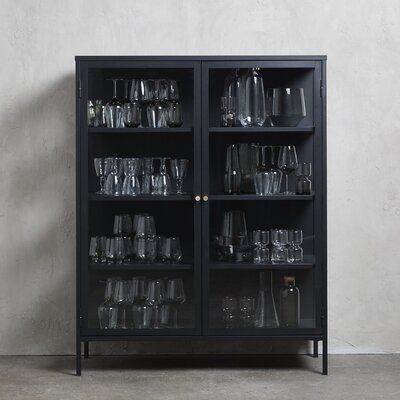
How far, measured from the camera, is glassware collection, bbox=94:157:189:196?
4.19 meters

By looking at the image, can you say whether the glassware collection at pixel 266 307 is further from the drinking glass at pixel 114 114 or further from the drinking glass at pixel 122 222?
the drinking glass at pixel 114 114

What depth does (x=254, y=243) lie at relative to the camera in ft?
13.8

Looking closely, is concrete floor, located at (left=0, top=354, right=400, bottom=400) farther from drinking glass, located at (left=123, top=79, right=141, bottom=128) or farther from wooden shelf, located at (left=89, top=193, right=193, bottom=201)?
drinking glass, located at (left=123, top=79, right=141, bottom=128)

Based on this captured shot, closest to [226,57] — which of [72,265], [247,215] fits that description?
[247,215]

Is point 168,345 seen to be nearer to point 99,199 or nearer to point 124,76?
point 99,199

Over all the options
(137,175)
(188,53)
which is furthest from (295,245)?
(188,53)

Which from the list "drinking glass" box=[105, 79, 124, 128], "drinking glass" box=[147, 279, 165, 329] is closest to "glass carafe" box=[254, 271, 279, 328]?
"drinking glass" box=[147, 279, 165, 329]

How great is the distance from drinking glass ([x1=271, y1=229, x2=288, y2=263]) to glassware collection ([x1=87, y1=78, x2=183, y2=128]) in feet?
2.61

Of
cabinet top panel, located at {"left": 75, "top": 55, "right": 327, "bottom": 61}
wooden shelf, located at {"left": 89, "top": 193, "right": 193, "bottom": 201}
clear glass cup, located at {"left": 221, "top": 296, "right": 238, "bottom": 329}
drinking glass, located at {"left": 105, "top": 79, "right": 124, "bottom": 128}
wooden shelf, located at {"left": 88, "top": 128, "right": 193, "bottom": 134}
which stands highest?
cabinet top panel, located at {"left": 75, "top": 55, "right": 327, "bottom": 61}

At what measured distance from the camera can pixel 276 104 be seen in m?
4.18

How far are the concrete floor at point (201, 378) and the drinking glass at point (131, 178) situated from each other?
100cm

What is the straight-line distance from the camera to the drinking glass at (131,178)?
419 centimetres

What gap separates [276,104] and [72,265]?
61.9 inches

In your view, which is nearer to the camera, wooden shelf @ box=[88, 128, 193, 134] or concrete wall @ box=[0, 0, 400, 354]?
wooden shelf @ box=[88, 128, 193, 134]
